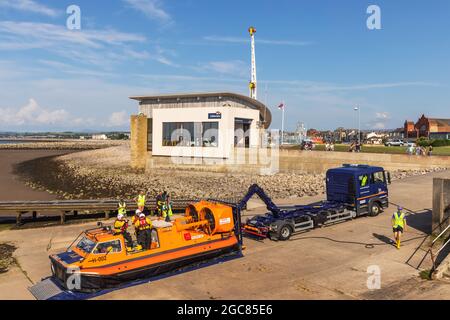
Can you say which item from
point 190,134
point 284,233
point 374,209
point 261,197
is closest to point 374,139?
point 190,134

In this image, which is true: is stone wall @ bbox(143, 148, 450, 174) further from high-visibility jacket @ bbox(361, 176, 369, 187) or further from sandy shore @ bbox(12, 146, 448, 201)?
high-visibility jacket @ bbox(361, 176, 369, 187)

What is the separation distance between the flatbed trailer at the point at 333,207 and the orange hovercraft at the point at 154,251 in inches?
83.5

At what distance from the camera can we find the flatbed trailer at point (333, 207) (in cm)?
1546

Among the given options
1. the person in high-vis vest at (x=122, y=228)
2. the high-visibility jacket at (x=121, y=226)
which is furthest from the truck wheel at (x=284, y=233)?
the high-visibility jacket at (x=121, y=226)

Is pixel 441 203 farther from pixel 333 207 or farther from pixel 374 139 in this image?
pixel 374 139

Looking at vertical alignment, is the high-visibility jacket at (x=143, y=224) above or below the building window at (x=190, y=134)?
below

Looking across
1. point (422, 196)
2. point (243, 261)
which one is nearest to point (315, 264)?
point (243, 261)

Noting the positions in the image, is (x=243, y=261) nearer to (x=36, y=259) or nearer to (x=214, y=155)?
(x=36, y=259)

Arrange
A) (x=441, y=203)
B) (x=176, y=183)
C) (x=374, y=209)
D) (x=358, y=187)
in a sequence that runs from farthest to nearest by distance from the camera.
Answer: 1. (x=176, y=183)
2. (x=374, y=209)
3. (x=358, y=187)
4. (x=441, y=203)

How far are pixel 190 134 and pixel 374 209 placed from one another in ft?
93.8

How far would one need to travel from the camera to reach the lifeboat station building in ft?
141

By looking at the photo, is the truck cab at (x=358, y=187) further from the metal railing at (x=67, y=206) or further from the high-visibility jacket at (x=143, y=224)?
the high-visibility jacket at (x=143, y=224)

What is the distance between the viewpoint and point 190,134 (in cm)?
4456
